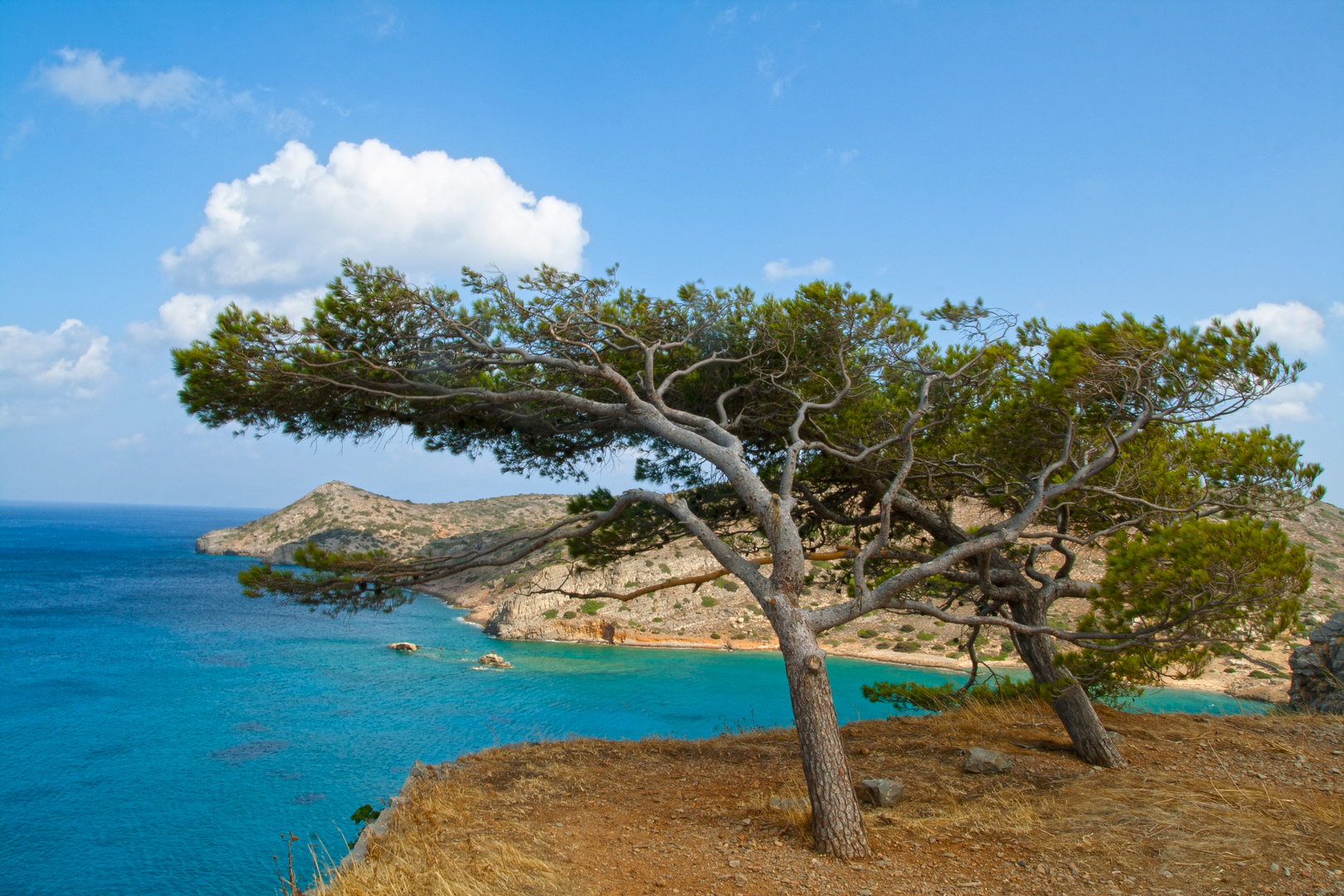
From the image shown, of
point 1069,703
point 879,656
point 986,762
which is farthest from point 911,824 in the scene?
point 879,656

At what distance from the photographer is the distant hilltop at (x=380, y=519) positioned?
51.6 m

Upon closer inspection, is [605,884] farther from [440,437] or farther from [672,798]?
[440,437]

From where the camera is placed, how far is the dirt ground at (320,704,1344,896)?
4344 mm

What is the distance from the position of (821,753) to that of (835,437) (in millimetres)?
4107

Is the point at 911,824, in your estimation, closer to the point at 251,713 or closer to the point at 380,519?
the point at 251,713

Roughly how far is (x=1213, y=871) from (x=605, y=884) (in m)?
3.82

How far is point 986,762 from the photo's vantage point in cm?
714

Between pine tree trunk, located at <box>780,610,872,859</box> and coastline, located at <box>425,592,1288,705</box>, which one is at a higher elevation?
→ pine tree trunk, located at <box>780,610,872,859</box>

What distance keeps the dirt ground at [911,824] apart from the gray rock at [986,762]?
10 centimetres

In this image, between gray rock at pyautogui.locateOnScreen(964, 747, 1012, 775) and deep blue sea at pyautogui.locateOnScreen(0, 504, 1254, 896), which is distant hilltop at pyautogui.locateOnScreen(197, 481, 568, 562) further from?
gray rock at pyautogui.locateOnScreen(964, 747, 1012, 775)

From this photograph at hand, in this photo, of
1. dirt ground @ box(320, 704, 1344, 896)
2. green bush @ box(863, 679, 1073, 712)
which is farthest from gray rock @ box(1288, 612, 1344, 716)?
green bush @ box(863, 679, 1073, 712)

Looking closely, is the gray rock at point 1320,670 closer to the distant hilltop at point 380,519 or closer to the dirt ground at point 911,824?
the dirt ground at point 911,824

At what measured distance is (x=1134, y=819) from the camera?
5.23 m

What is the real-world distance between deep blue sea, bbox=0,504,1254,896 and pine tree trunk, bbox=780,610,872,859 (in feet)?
23.5
